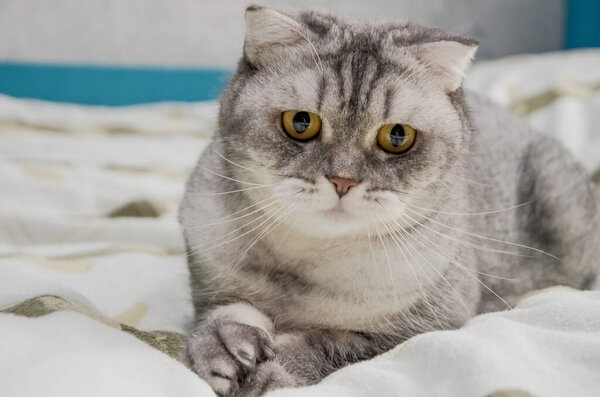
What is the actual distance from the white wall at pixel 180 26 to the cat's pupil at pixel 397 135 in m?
2.23

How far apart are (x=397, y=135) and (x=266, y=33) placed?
0.25m

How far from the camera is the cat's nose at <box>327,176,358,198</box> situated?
0.91 meters

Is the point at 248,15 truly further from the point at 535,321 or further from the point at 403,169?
the point at 535,321

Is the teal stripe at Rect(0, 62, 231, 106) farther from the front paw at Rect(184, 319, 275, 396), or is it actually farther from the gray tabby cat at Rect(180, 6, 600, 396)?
Result: the front paw at Rect(184, 319, 275, 396)

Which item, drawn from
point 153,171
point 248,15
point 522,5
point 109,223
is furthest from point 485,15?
point 248,15

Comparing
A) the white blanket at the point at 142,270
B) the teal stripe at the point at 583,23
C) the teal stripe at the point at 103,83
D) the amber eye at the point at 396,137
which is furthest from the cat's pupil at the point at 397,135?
the teal stripe at the point at 583,23

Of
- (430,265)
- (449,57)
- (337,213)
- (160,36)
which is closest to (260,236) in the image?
(337,213)

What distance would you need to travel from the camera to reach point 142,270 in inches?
53.5

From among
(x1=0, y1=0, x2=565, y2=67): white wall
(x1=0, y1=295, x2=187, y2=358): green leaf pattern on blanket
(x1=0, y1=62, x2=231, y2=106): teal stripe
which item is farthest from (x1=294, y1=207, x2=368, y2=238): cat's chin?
(x1=0, y1=62, x2=231, y2=106): teal stripe

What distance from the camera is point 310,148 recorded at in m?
0.95

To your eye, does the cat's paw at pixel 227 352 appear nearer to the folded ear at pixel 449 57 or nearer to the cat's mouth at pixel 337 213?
the cat's mouth at pixel 337 213

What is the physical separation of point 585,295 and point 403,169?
0.31 metres

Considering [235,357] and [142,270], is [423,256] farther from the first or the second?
[142,270]

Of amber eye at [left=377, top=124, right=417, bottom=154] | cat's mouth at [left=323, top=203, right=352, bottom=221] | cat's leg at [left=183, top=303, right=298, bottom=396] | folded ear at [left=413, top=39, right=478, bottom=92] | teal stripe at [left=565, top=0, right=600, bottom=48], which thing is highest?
teal stripe at [left=565, top=0, right=600, bottom=48]
